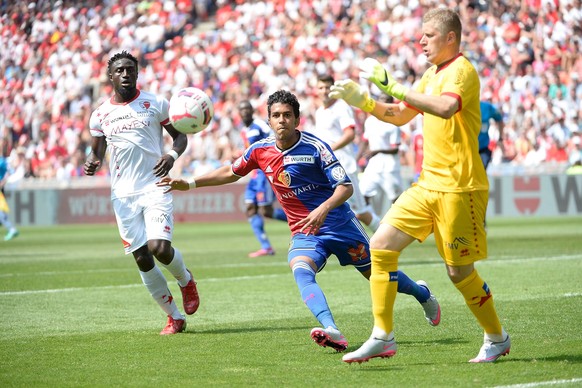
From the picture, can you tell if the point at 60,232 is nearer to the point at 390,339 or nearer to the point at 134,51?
the point at 134,51

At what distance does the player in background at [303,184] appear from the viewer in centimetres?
789

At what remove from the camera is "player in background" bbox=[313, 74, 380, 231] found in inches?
562

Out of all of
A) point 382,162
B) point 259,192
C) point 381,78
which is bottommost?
point 259,192

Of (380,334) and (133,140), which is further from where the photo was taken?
(133,140)

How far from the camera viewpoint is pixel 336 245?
8.06 m

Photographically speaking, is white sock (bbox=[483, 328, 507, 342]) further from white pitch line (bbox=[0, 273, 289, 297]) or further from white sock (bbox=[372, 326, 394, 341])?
white pitch line (bbox=[0, 273, 289, 297])

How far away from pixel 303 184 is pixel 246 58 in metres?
26.3

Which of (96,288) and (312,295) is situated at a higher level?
(312,295)

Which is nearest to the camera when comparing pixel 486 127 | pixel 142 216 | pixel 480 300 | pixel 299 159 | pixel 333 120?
pixel 480 300

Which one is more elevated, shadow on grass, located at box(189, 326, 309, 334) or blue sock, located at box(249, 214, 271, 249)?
shadow on grass, located at box(189, 326, 309, 334)

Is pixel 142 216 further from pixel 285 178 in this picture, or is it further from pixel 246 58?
pixel 246 58

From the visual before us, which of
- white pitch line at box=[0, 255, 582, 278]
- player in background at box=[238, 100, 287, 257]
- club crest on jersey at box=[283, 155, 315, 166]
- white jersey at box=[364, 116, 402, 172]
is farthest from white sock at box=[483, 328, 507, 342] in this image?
white jersey at box=[364, 116, 402, 172]

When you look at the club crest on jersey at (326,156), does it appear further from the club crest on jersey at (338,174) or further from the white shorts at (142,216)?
the white shorts at (142,216)

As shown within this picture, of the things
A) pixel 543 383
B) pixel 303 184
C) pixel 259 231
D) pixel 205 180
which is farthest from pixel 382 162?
pixel 543 383
